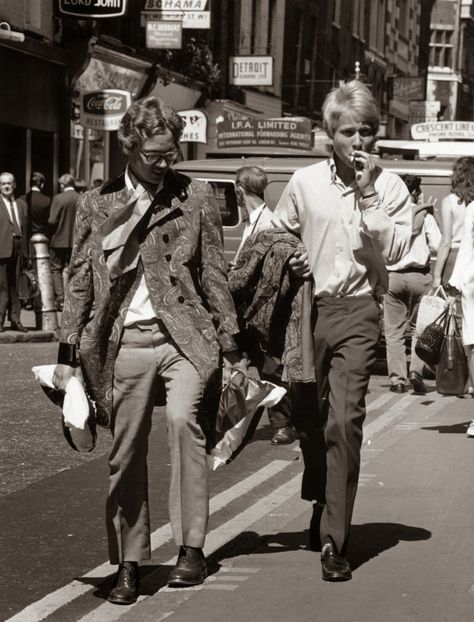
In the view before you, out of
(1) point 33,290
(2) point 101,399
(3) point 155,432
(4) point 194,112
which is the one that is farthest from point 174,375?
(4) point 194,112

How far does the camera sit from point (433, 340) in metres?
10.8

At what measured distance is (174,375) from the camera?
5.61 m

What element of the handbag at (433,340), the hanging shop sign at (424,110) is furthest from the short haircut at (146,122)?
the hanging shop sign at (424,110)

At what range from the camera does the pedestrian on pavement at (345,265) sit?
5.92 meters

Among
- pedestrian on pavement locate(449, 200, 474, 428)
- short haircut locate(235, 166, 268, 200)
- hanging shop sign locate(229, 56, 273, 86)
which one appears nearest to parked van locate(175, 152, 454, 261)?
pedestrian on pavement locate(449, 200, 474, 428)

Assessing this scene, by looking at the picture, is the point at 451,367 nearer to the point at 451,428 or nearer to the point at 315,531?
the point at 451,428

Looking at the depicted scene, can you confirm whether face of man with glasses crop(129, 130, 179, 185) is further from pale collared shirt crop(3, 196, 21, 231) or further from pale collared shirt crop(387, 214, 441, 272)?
pale collared shirt crop(3, 196, 21, 231)

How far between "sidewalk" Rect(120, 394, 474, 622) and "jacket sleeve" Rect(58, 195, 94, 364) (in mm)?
1028

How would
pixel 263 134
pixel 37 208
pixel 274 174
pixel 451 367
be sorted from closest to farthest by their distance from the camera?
pixel 451 367 < pixel 274 174 < pixel 263 134 < pixel 37 208

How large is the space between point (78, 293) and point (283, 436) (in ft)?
14.2

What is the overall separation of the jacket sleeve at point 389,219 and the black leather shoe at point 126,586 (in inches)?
63.0

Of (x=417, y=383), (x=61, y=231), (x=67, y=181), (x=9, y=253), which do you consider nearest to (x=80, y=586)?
(x=417, y=383)

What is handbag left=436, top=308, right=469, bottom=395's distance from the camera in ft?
34.6

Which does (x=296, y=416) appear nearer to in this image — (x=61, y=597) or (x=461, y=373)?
(x=61, y=597)
